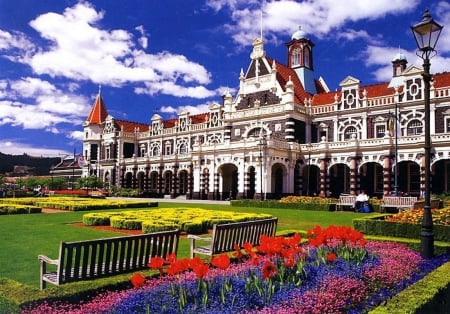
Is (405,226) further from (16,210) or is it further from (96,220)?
(16,210)

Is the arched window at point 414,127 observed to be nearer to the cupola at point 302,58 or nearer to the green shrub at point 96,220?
the cupola at point 302,58

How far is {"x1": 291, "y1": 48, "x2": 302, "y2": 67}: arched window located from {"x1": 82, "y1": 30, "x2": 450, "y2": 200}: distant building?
5.4 inches

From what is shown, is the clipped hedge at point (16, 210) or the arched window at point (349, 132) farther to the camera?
the arched window at point (349, 132)

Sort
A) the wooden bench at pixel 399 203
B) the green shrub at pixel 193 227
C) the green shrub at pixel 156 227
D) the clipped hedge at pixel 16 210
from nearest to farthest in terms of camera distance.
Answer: the green shrub at pixel 156 227, the green shrub at pixel 193 227, the clipped hedge at pixel 16 210, the wooden bench at pixel 399 203

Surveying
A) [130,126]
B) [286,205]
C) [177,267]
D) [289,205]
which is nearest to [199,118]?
[130,126]

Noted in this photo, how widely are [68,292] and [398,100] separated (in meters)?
40.6

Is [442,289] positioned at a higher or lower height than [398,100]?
lower

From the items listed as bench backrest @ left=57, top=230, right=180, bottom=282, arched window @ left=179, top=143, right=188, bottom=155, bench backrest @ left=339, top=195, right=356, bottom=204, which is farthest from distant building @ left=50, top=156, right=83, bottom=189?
bench backrest @ left=57, top=230, right=180, bottom=282

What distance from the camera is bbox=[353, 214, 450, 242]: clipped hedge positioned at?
12.8 m

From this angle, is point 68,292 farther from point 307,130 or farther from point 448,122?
point 307,130

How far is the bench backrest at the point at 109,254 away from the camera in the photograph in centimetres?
679

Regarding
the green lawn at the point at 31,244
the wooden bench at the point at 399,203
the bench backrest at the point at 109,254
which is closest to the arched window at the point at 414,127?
the wooden bench at the point at 399,203

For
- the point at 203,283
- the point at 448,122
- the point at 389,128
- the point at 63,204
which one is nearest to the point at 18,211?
the point at 63,204

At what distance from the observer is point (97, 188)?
202ft
